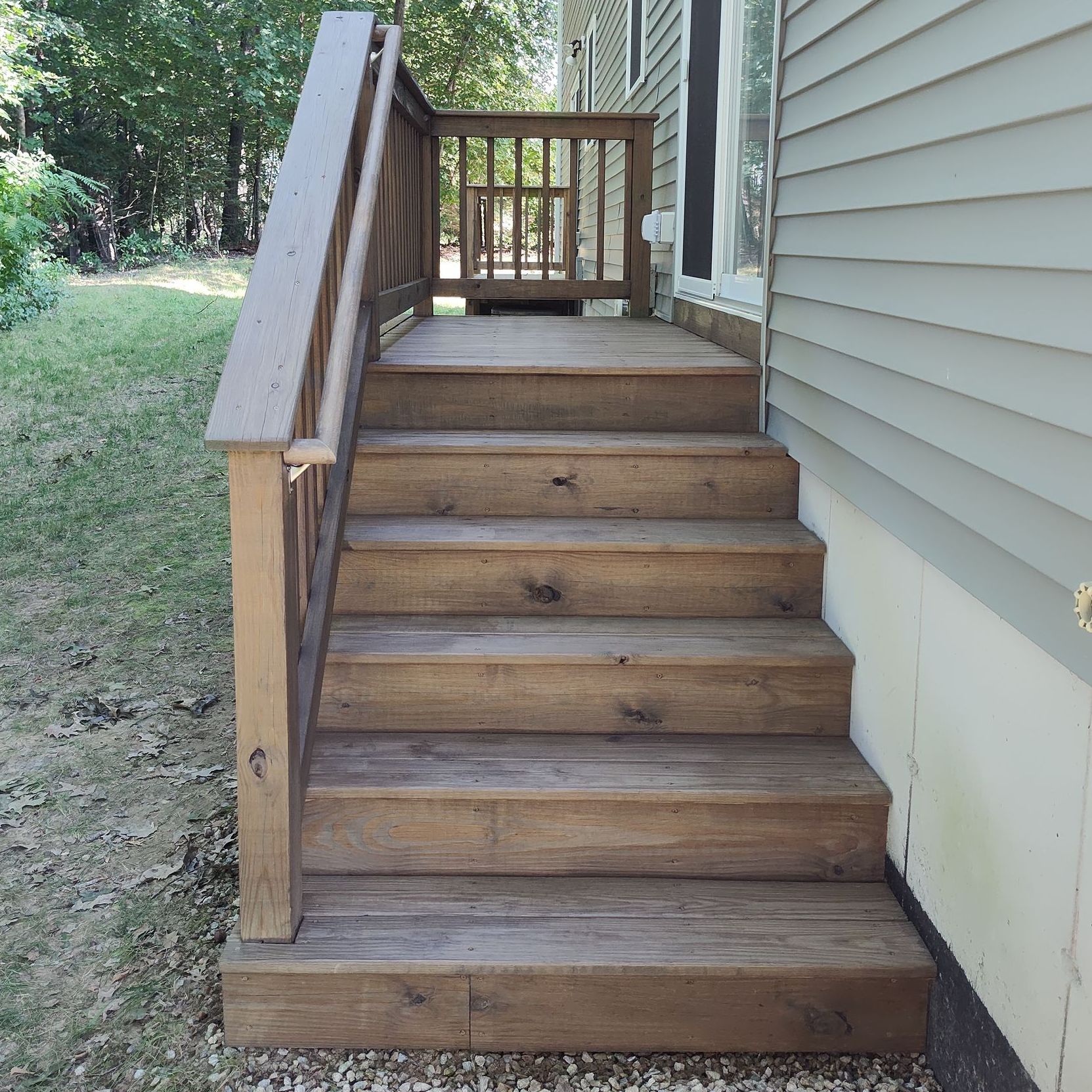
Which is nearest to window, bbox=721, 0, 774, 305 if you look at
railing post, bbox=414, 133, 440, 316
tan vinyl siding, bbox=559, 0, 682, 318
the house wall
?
the house wall

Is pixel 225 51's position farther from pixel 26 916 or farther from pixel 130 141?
pixel 26 916

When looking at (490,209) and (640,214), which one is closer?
(640,214)

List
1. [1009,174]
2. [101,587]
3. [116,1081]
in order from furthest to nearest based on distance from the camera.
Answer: [101,587], [116,1081], [1009,174]

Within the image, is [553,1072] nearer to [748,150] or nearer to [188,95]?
[748,150]

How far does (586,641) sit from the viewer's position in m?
2.55

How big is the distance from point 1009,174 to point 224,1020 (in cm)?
201

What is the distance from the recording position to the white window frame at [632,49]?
6.38 metres

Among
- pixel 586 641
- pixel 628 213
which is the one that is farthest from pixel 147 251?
pixel 586 641

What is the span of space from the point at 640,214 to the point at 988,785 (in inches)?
177

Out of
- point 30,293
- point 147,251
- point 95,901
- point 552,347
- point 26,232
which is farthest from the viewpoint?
point 147,251

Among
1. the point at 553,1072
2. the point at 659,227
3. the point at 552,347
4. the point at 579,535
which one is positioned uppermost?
the point at 659,227

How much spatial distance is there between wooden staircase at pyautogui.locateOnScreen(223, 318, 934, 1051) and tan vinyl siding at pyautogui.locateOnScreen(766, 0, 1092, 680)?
1.62 ft

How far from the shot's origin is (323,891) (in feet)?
7.08

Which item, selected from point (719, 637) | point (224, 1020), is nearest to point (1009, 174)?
point (719, 637)
